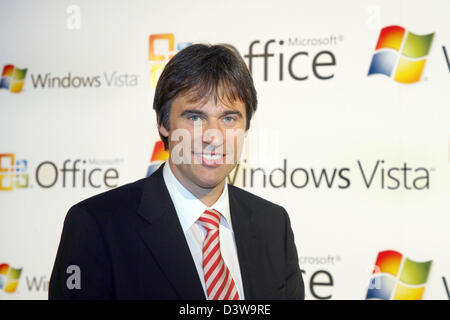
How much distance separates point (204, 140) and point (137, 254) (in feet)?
1.35

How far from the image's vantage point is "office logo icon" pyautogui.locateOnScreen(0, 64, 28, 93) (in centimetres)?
347

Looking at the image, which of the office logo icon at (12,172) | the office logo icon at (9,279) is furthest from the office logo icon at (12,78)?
the office logo icon at (9,279)

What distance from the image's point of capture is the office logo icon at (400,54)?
2965mm

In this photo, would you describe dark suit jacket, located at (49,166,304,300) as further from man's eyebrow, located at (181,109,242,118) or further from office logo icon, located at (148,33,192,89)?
office logo icon, located at (148,33,192,89)

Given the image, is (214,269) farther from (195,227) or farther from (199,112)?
(199,112)

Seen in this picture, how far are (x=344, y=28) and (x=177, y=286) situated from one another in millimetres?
2119

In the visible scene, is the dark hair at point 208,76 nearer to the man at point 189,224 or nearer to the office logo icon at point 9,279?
the man at point 189,224

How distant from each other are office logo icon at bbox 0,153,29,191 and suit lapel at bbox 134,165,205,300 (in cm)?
208

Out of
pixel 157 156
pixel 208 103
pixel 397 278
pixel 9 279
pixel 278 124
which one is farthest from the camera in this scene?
pixel 9 279

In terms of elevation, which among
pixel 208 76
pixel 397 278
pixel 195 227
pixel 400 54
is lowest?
pixel 397 278

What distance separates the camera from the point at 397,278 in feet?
9.59

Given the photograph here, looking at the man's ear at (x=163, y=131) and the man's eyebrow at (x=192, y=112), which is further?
the man's ear at (x=163, y=131)

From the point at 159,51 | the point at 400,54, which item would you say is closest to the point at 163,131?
the point at 159,51

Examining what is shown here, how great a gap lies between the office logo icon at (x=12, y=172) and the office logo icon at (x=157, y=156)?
88cm
